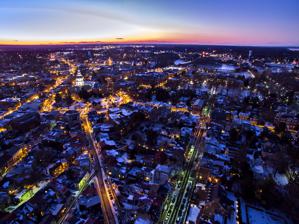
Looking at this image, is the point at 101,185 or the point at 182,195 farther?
the point at 101,185

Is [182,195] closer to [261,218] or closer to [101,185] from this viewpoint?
[261,218]

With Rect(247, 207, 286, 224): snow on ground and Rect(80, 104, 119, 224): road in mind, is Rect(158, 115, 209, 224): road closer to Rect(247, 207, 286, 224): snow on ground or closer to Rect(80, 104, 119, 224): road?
Rect(80, 104, 119, 224): road

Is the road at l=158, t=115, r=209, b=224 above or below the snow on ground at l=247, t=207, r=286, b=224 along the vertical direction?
above

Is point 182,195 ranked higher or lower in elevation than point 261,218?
higher

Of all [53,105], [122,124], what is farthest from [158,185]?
[53,105]

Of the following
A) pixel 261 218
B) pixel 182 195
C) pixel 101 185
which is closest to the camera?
pixel 261 218

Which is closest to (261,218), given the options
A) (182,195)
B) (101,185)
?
(182,195)

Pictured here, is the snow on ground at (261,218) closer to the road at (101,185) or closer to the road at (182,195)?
the road at (182,195)

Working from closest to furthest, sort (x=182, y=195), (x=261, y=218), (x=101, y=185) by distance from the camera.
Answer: (x=261, y=218), (x=182, y=195), (x=101, y=185)

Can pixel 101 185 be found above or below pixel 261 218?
above

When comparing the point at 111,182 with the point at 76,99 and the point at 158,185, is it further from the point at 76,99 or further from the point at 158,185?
the point at 76,99

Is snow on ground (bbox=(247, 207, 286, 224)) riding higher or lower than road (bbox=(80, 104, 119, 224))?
lower
